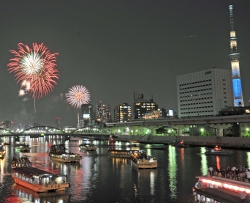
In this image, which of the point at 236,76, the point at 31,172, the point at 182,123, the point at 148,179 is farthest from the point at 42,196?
the point at 236,76

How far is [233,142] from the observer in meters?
96.0

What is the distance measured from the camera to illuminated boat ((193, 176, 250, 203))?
949 inches

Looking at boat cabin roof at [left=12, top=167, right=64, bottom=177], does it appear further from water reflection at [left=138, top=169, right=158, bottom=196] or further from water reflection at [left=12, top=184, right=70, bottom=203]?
water reflection at [left=138, top=169, right=158, bottom=196]

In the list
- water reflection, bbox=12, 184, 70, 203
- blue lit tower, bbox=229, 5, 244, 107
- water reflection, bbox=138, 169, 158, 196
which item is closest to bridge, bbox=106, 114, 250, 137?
blue lit tower, bbox=229, 5, 244, 107

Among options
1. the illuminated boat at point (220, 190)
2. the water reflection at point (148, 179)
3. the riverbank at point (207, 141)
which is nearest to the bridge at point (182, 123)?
the riverbank at point (207, 141)

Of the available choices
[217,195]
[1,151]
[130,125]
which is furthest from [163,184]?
[130,125]

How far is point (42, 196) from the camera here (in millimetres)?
33531

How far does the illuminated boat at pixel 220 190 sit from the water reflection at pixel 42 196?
583 inches

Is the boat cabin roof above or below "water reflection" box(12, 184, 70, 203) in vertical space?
above

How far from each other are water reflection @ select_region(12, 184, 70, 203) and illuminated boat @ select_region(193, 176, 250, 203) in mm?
14804

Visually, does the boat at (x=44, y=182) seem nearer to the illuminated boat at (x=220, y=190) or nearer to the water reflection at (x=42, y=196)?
the water reflection at (x=42, y=196)

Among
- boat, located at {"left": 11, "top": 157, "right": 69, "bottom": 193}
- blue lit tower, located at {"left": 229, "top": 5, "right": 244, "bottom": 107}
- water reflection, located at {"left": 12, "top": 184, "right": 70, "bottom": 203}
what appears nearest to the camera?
water reflection, located at {"left": 12, "top": 184, "right": 70, "bottom": 203}

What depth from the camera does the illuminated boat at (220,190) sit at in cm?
2412

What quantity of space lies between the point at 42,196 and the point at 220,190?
65.9 ft
